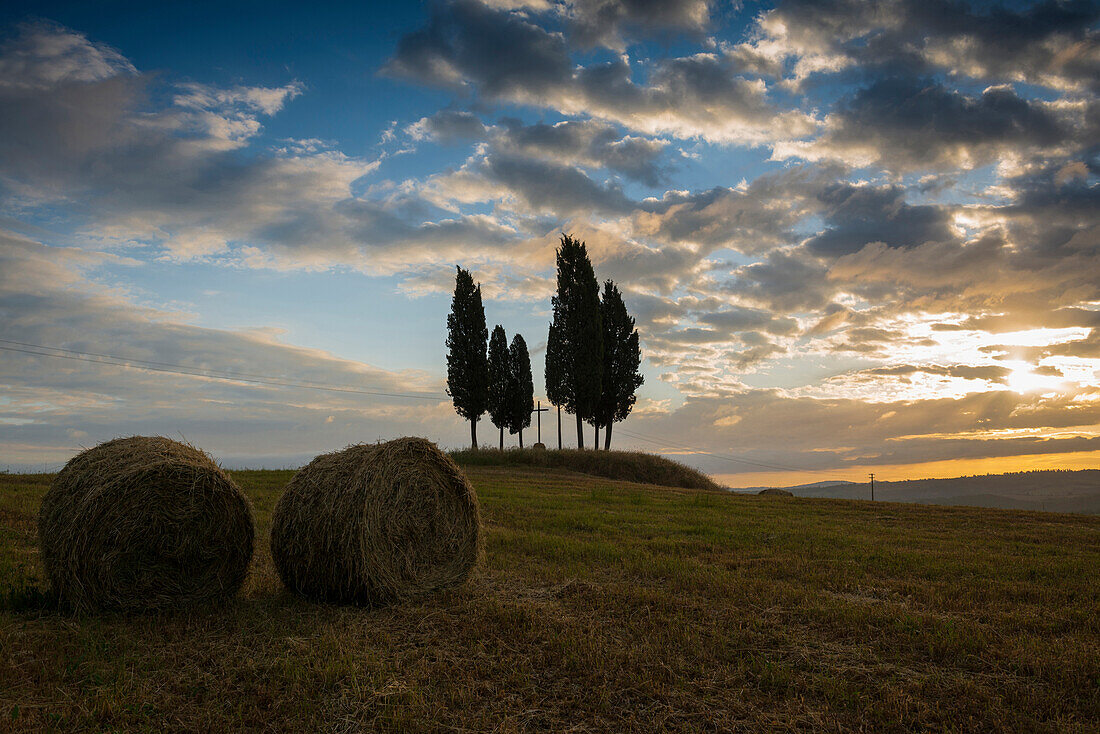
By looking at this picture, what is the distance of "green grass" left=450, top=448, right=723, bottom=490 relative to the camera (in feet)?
131

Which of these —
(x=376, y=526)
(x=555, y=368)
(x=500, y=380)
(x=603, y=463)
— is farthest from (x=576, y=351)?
(x=376, y=526)

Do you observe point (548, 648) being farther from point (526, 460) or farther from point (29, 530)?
point (526, 460)

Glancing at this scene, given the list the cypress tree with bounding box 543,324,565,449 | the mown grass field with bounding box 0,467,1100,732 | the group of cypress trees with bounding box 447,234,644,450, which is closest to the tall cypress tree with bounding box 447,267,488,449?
the group of cypress trees with bounding box 447,234,644,450

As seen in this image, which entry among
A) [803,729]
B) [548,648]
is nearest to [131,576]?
[548,648]

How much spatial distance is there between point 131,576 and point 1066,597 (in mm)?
12508

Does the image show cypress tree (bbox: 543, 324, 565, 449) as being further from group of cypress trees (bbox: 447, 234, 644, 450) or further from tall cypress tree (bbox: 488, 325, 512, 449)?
tall cypress tree (bbox: 488, 325, 512, 449)

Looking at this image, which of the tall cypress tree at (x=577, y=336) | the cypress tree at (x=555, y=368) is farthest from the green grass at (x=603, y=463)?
the cypress tree at (x=555, y=368)

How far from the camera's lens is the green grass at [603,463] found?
131 feet

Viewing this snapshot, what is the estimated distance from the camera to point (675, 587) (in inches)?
350

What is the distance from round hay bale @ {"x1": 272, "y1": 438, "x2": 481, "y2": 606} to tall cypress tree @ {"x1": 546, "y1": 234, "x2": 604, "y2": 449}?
34587 mm

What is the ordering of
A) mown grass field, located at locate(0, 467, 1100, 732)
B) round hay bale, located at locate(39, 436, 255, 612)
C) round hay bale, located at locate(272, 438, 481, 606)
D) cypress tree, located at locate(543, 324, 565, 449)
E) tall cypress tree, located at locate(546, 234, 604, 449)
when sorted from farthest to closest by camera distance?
cypress tree, located at locate(543, 324, 565, 449) → tall cypress tree, located at locate(546, 234, 604, 449) → round hay bale, located at locate(272, 438, 481, 606) → round hay bale, located at locate(39, 436, 255, 612) → mown grass field, located at locate(0, 467, 1100, 732)

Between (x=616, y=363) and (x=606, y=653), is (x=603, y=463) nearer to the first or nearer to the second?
(x=616, y=363)

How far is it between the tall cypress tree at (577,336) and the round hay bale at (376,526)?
113 feet

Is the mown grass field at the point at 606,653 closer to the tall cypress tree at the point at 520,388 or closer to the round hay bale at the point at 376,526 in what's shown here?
the round hay bale at the point at 376,526
